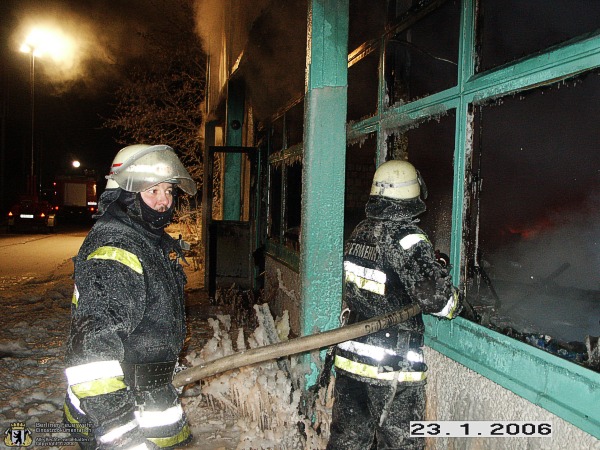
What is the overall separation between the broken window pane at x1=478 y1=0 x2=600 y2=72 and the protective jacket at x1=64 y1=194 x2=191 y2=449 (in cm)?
375

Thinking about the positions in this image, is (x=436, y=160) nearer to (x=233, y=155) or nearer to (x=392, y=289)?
(x=233, y=155)

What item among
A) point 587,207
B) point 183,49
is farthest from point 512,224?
point 183,49

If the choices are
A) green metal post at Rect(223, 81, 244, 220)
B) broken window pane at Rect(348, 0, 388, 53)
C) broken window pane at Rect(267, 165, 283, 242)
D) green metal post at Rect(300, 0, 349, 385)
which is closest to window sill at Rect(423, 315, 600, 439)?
green metal post at Rect(300, 0, 349, 385)

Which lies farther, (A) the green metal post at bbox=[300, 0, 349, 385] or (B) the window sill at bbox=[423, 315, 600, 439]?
(A) the green metal post at bbox=[300, 0, 349, 385]

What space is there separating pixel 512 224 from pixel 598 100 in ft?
7.42

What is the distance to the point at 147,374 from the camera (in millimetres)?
2152

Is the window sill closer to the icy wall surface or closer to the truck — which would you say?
the icy wall surface

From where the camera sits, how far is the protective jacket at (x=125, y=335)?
1771 millimetres

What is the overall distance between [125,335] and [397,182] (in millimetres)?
1701

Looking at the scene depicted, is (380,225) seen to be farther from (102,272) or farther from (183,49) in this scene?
(183,49)

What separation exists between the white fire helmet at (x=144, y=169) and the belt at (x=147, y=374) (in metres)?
0.79

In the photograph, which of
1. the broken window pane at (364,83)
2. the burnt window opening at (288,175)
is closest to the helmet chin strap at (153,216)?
the broken window pane at (364,83)

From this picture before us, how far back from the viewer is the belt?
2.13 m

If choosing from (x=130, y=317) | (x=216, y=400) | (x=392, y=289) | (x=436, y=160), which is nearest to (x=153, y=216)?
(x=130, y=317)
